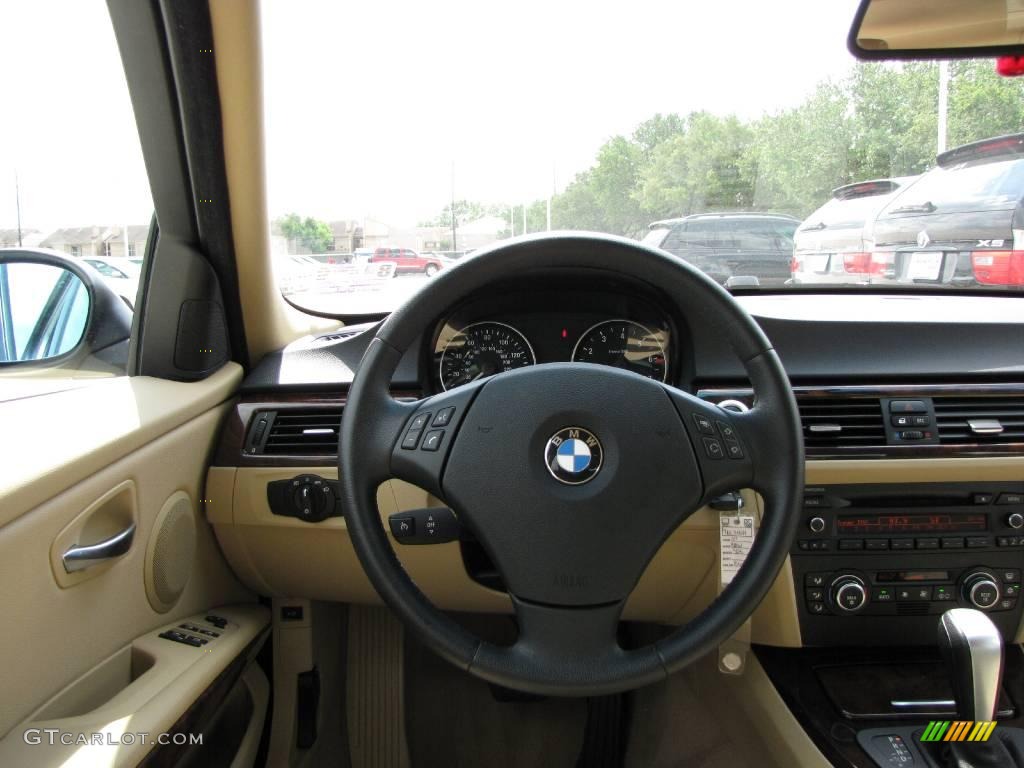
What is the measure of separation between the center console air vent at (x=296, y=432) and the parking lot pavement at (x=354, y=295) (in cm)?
43

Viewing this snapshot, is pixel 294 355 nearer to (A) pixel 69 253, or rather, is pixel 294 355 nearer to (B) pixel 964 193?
(A) pixel 69 253

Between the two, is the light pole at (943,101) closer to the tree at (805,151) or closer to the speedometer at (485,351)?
the tree at (805,151)

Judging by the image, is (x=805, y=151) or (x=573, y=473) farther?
(x=805, y=151)

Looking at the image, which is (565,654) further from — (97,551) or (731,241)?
(731,241)

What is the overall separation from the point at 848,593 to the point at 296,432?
139 centimetres

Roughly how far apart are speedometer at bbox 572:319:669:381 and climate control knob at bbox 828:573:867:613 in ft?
2.18

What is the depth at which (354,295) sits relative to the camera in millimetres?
2434

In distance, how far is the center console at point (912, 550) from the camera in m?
1.86

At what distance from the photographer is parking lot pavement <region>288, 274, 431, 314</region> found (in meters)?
2.29

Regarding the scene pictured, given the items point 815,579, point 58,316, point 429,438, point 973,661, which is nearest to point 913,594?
point 815,579

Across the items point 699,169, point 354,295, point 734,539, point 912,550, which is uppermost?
point 699,169

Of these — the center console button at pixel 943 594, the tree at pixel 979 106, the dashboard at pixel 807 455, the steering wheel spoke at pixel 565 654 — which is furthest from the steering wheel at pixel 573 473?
the tree at pixel 979 106

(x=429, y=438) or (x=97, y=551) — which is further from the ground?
(x=429, y=438)

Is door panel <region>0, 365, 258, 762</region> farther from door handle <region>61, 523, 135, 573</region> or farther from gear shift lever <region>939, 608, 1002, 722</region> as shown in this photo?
gear shift lever <region>939, 608, 1002, 722</region>
